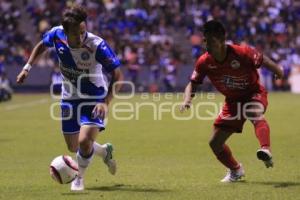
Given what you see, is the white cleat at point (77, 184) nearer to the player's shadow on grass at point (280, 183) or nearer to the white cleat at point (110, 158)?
the white cleat at point (110, 158)

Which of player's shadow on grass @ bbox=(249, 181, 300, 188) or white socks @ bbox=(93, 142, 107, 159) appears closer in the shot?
player's shadow on grass @ bbox=(249, 181, 300, 188)

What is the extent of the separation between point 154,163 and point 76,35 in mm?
4010

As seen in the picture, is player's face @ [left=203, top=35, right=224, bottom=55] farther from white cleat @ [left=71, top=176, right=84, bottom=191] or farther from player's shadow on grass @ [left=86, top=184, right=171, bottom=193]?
white cleat @ [left=71, top=176, right=84, bottom=191]

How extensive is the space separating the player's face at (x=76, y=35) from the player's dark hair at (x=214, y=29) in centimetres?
144

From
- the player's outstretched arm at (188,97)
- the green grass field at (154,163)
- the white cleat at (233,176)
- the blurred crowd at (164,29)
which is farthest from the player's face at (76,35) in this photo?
the blurred crowd at (164,29)

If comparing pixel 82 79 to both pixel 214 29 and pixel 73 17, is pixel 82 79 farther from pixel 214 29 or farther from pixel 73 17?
pixel 214 29

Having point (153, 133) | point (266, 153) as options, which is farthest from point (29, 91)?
point (266, 153)

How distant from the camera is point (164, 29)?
38.9m

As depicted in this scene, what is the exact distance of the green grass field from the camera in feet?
29.9

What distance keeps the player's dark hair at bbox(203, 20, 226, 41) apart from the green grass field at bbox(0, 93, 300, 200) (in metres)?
1.86

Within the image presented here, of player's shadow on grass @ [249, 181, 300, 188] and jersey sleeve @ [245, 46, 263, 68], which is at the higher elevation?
jersey sleeve @ [245, 46, 263, 68]

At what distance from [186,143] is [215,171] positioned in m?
4.59

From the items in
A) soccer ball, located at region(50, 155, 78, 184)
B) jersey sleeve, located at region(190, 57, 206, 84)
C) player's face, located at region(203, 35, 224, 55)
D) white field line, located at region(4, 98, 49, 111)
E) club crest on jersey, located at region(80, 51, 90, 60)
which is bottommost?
white field line, located at region(4, 98, 49, 111)

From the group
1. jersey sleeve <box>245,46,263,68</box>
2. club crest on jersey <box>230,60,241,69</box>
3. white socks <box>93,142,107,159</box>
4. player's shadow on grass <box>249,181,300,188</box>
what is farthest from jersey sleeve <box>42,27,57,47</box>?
player's shadow on grass <box>249,181,300,188</box>
